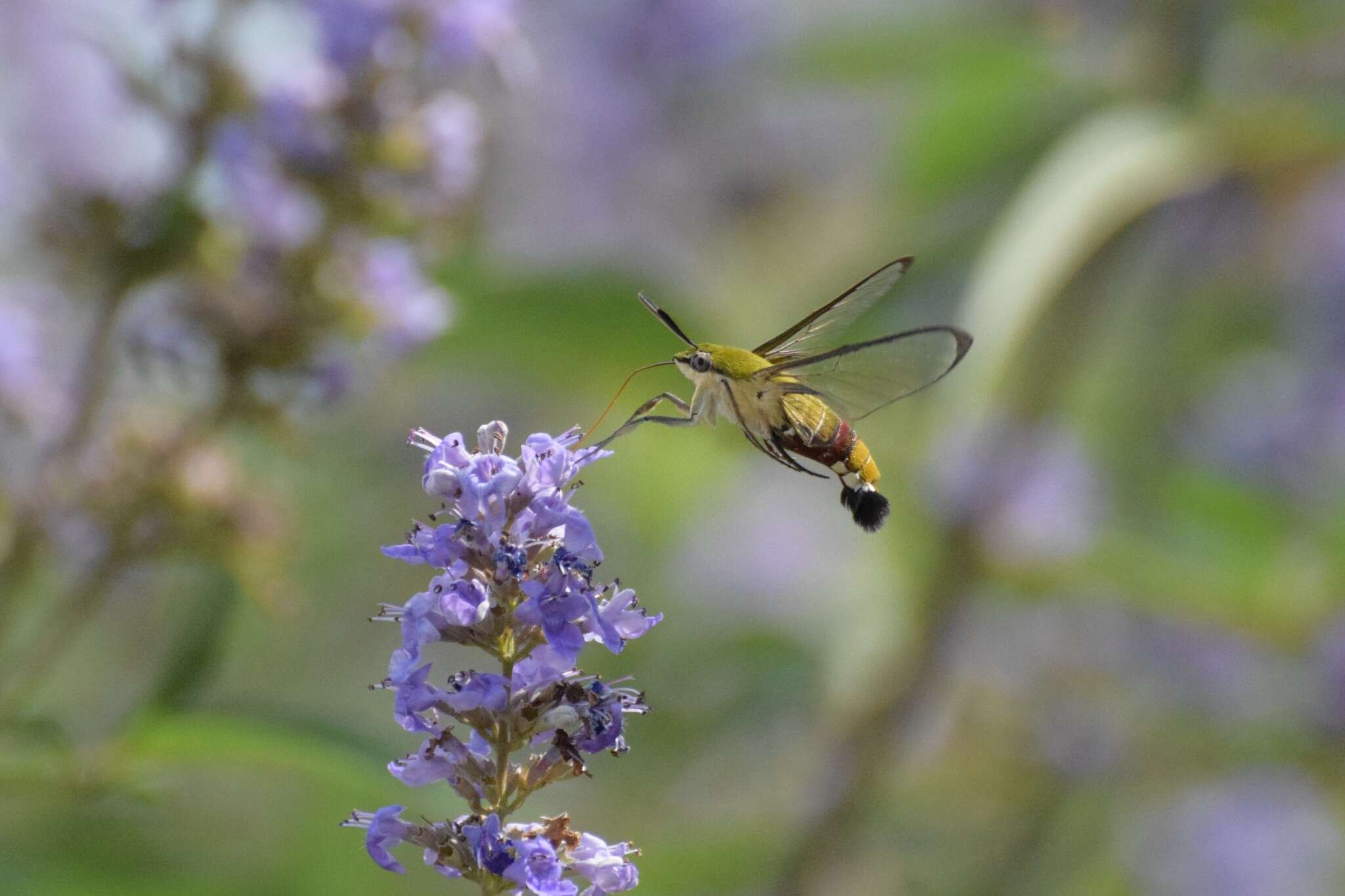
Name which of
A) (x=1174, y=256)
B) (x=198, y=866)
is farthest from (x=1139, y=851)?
(x=198, y=866)

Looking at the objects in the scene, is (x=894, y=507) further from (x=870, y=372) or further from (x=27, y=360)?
(x=27, y=360)

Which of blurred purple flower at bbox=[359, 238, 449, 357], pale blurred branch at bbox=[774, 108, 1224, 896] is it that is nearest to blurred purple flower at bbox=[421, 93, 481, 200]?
blurred purple flower at bbox=[359, 238, 449, 357]

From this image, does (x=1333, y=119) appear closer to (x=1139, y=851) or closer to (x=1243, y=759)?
(x=1243, y=759)

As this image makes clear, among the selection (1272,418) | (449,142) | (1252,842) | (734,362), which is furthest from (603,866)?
(1252,842)

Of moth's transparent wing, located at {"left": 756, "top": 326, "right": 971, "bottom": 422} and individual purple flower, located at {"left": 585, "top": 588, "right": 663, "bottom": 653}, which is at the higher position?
moth's transparent wing, located at {"left": 756, "top": 326, "right": 971, "bottom": 422}

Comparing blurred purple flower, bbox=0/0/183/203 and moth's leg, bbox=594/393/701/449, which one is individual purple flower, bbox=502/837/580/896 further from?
blurred purple flower, bbox=0/0/183/203
